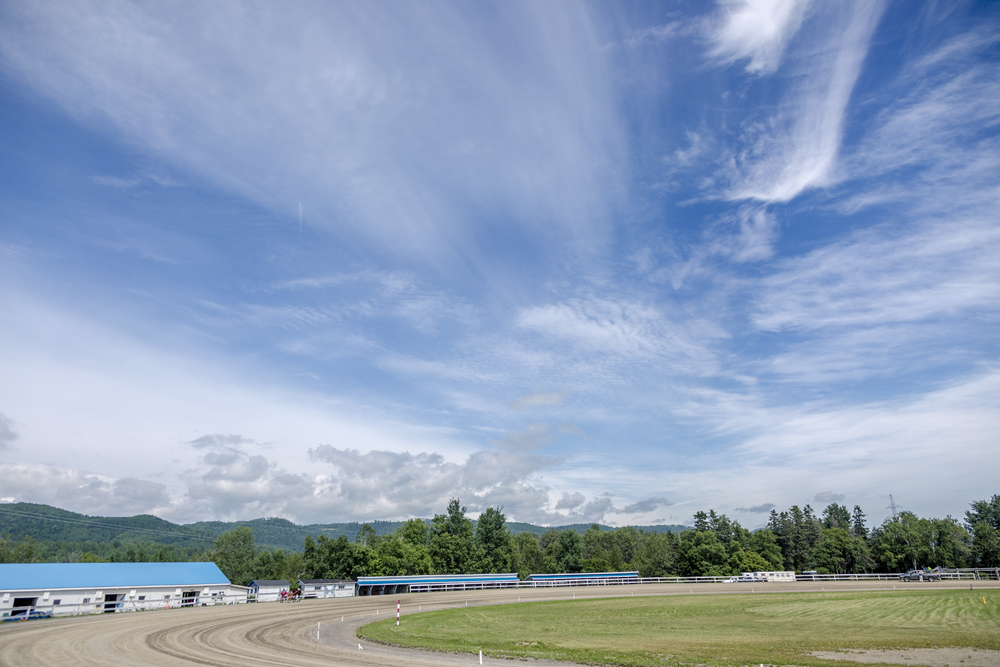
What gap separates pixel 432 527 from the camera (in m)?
102

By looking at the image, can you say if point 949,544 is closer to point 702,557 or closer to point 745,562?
point 745,562

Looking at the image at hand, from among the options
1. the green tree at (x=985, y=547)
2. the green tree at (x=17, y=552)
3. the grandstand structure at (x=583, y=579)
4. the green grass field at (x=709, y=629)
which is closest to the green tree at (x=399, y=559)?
the grandstand structure at (x=583, y=579)

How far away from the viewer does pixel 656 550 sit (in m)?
118

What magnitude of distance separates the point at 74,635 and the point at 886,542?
11782 centimetres

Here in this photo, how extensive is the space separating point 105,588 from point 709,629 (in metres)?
54.8

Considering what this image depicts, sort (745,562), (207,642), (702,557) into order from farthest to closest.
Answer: (702,557) → (745,562) → (207,642)

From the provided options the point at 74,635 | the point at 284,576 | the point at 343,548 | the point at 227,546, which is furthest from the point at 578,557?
the point at 74,635

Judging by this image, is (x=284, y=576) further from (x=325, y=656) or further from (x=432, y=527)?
(x=325, y=656)

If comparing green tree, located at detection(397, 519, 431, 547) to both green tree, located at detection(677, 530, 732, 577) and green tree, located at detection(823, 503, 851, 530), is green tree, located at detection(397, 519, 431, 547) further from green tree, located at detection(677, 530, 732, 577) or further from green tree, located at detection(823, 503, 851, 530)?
green tree, located at detection(823, 503, 851, 530)

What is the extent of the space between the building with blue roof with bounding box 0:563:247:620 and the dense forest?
3025cm

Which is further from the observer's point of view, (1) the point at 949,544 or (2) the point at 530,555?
(2) the point at 530,555

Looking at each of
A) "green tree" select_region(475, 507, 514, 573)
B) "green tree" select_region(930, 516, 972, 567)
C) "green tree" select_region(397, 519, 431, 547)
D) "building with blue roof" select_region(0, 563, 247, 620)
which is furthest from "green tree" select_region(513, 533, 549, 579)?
"green tree" select_region(930, 516, 972, 567)

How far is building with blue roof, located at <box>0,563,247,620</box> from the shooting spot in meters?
43.4

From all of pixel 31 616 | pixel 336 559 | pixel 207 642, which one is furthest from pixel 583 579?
pixel 31 616
